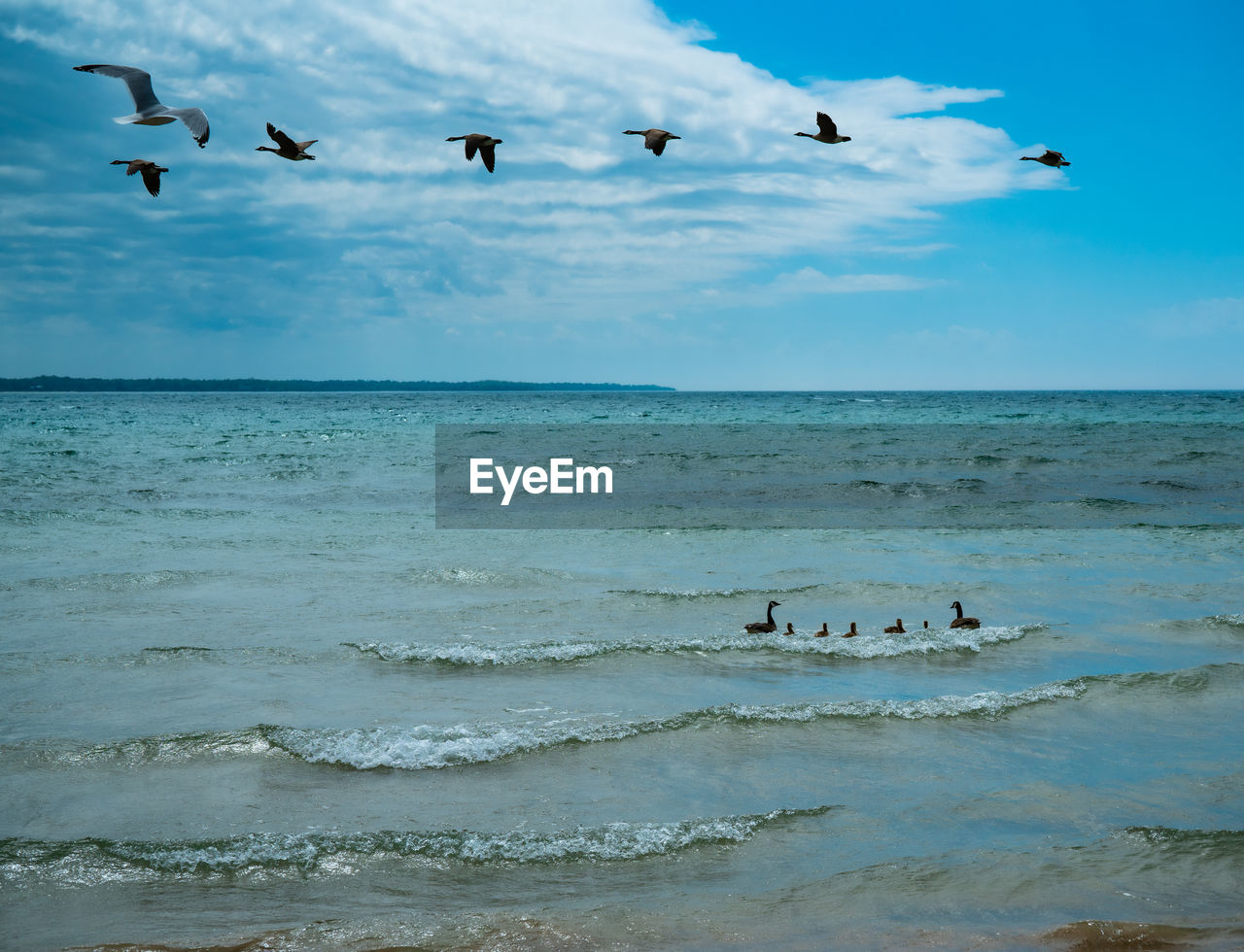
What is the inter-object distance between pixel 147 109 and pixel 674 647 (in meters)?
7.11

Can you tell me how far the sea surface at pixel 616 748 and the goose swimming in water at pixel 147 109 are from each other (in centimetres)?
491

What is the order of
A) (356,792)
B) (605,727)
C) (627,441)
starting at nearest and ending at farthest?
1. (356,792)
2. (605,727)
3. (627,441)

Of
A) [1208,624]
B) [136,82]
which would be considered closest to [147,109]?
[136,82]

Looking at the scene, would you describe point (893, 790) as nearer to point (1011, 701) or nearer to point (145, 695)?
point (1011, 701)

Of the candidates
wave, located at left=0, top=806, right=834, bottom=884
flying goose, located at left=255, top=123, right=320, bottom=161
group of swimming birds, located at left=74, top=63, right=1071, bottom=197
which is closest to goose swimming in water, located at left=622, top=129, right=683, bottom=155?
group of swimming birds, located at left=74, top=63, right=1071, bottom=197

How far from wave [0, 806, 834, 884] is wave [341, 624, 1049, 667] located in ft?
11.0

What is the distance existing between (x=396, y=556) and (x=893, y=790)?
32.2ft

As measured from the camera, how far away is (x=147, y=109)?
855 centimetres

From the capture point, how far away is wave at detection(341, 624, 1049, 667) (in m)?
8.91

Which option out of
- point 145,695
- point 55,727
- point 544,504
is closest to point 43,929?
point 55,727

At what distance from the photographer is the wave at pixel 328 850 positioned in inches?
200

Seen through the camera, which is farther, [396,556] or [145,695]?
[396,556]

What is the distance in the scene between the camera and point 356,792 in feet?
19.7

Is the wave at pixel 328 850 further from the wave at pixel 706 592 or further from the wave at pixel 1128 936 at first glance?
the wave at pixel 706 592
